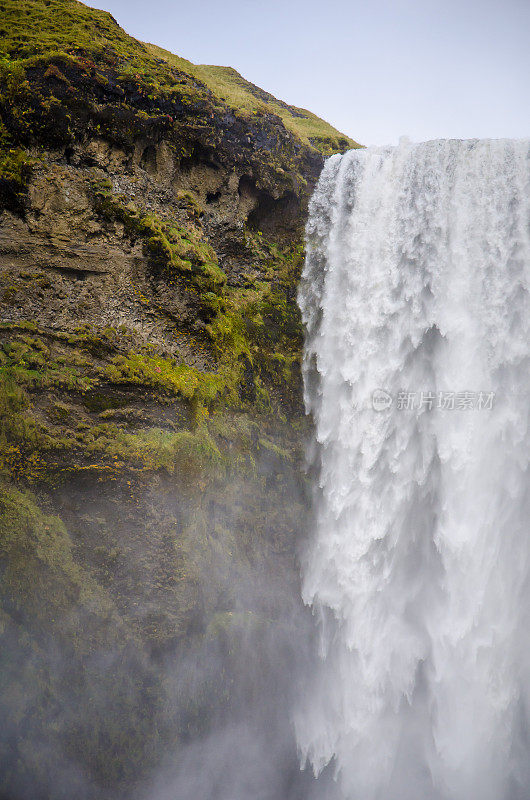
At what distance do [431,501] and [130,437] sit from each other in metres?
5.61

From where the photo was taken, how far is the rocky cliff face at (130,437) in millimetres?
6559

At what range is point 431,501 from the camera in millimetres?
7977

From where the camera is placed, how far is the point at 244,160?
8.59m

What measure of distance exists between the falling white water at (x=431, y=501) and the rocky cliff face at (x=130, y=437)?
1.17 m

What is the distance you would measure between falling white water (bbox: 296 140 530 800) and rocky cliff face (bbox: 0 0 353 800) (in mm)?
1170

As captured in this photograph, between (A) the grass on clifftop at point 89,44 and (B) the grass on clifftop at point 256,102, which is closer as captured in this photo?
(A) the grass on clifftop at point 89,44

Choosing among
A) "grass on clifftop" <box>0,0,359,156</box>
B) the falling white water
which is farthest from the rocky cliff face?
the falling white water

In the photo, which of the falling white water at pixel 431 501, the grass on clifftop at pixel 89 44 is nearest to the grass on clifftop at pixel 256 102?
the grass on clifftop at pixel 89 44

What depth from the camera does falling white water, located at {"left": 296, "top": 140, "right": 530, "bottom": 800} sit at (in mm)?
7484

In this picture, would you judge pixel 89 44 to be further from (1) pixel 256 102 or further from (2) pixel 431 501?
(2) pixel 431 501

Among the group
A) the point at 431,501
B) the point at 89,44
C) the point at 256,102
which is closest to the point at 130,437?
the point at 431,501

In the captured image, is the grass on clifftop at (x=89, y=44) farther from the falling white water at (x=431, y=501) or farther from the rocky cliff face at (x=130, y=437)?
the falling white water at (x=431, y=501)

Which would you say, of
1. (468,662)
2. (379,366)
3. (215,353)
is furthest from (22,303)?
(468,662)

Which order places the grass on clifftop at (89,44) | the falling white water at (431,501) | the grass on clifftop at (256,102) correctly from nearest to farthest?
the grass on clifftop at (89,44), the falling white water at (431,501), the grass on clifftop at (256,102)
